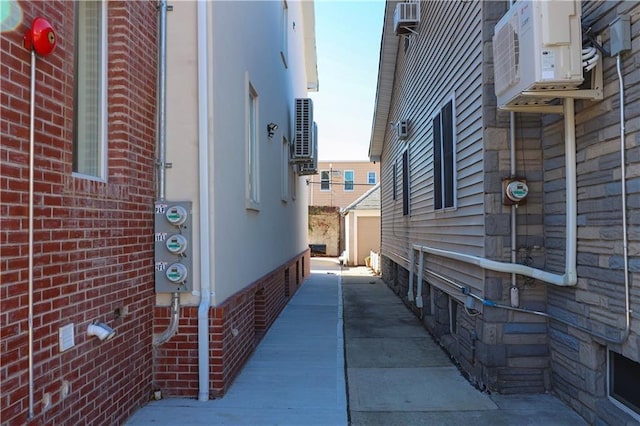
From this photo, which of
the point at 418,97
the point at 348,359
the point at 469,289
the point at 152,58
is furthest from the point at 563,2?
the point at 418,97

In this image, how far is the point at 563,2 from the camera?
3.54 meters

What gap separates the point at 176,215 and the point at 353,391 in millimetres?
2381

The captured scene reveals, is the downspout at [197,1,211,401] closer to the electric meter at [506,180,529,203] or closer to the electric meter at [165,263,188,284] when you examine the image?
the electric meter at [165,263,188,284]

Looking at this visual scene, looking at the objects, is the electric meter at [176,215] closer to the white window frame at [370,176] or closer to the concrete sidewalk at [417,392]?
the concrete sidewalk at [417,392]

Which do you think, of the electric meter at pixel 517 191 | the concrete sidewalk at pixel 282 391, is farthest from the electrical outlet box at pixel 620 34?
the concrete sidewalk at pixel 282 391

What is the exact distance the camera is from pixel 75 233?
10.2ft

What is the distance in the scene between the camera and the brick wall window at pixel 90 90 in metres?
3.53

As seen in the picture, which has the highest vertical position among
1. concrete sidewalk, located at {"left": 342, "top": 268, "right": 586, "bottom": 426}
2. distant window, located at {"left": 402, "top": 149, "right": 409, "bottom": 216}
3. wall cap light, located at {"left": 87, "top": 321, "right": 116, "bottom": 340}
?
distant window, located at {"left": 402, "top": 149, "right": 409, "bottom": 216}

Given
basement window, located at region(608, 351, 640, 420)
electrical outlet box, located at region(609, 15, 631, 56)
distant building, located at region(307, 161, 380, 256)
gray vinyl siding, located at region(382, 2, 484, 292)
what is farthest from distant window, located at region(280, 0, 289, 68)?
distant building, located at region(307, 161, 380, 256)

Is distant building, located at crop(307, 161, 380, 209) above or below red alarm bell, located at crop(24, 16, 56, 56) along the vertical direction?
above

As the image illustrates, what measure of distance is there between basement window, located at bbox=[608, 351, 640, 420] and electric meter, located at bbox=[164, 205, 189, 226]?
3646 millimetres

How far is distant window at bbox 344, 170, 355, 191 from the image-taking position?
30328 millimetres

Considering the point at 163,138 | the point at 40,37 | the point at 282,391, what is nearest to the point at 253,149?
the point at 163,138

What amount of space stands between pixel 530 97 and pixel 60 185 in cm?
347
